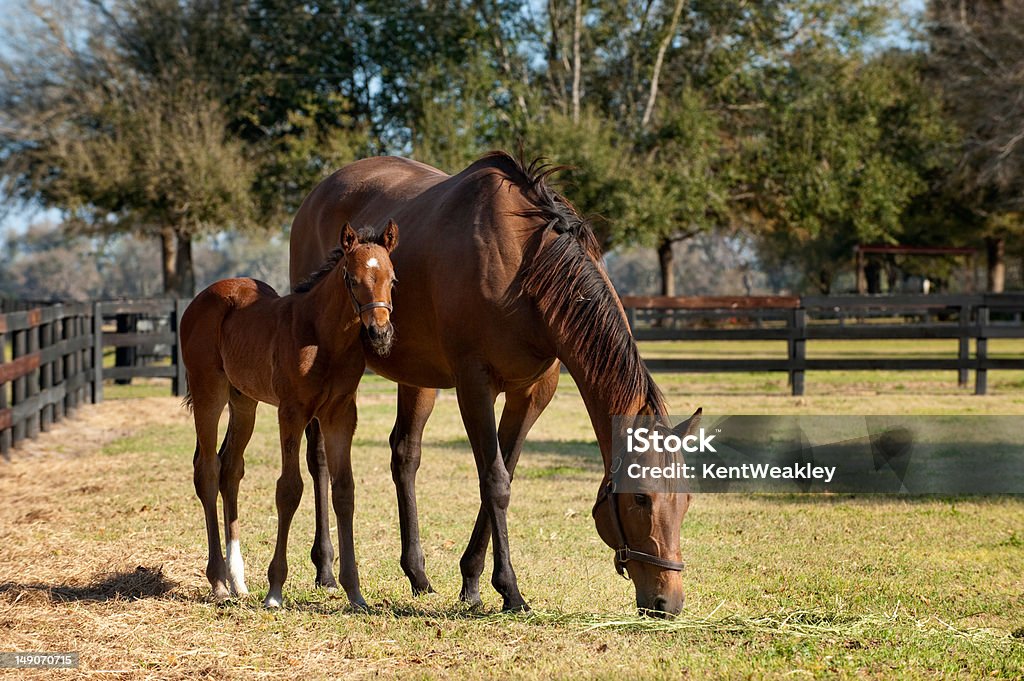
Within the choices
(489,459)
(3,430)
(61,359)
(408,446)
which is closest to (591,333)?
(489,459)

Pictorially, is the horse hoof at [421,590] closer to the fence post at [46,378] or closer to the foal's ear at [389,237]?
the foal's ear at [389,237]

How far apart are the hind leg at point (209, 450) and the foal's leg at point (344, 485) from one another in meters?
0.68

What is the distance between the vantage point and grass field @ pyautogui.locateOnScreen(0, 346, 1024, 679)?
4.04m

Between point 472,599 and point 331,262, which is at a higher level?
point 331,262

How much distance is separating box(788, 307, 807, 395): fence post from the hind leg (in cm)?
1151

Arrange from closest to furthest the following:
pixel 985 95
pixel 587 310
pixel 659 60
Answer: pixel 587 310
pixel 659 60
pixel 985 95

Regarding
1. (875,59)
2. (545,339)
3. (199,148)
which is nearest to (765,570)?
(545,339)

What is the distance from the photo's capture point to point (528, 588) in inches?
207

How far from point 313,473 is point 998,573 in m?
3.74

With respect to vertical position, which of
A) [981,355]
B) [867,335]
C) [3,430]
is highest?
[867,335]

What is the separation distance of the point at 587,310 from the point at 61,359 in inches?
387

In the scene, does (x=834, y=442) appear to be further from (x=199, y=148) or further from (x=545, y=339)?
(x=199, y=148)

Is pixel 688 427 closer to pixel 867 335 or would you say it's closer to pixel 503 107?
pixel 867 335

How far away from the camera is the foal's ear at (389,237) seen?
4.79 metres
